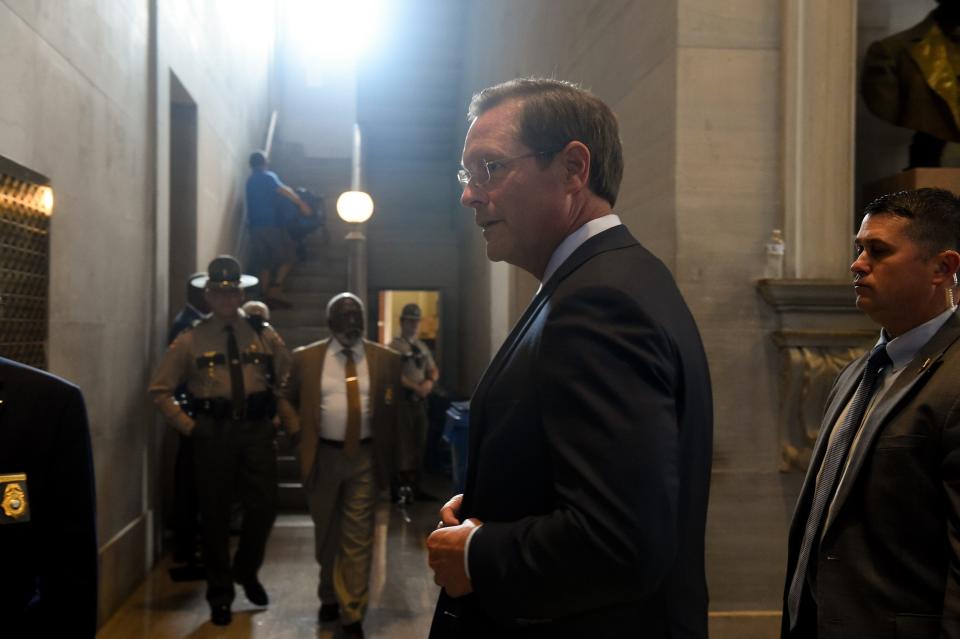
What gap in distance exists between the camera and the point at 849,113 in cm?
454

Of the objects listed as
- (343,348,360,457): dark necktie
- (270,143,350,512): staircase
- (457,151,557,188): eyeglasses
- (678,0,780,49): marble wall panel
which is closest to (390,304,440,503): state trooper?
(270,143,350,512): staircase

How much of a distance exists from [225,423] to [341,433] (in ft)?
2.44

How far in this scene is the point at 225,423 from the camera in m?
5.87

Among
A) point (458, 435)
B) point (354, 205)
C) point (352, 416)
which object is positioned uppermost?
point (354, 205)

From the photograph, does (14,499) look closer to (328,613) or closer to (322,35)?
(328,613)

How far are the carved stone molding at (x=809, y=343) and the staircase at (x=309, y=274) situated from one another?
5809 millimetres

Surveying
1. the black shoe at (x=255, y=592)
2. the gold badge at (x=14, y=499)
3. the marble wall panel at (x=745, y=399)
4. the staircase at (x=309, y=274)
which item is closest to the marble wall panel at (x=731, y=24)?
the marble wall panel at (x=745, y=399)

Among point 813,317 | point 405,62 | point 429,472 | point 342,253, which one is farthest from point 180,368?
point 405,62

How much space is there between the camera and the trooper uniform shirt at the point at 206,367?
5.87 meters

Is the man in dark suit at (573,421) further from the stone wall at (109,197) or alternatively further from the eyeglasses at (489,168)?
the stone wall at (109,197)

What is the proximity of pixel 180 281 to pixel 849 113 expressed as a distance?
20.5ft

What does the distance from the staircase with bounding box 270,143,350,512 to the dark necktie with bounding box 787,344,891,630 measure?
720 cm

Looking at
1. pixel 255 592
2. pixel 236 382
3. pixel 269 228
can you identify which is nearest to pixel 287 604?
pixel 255 592

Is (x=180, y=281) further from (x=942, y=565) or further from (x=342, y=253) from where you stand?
(x=942, y=565)
